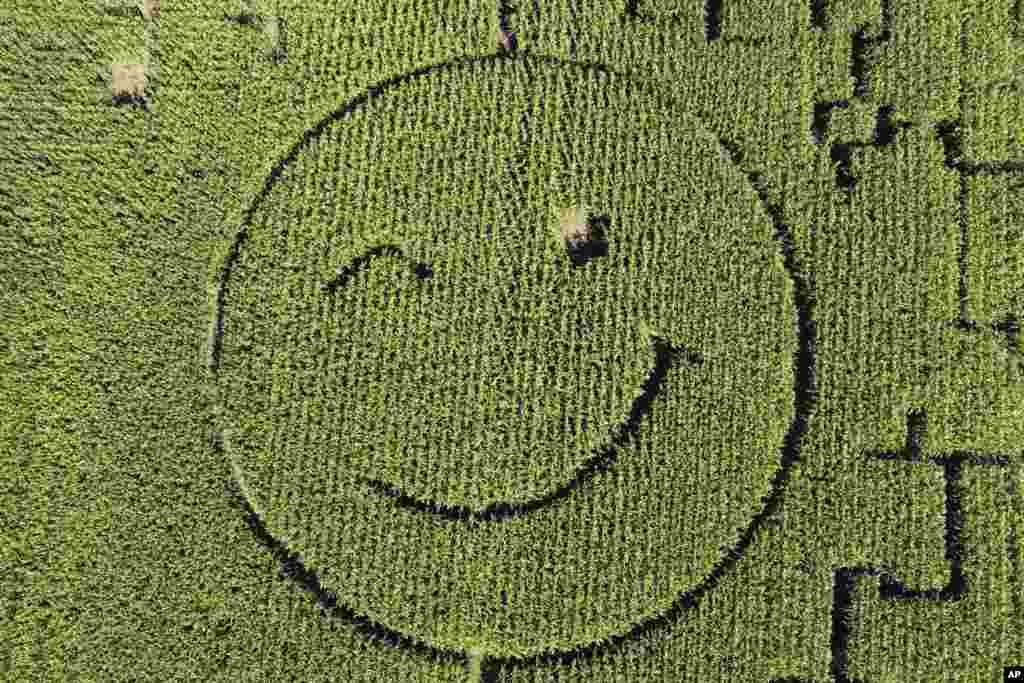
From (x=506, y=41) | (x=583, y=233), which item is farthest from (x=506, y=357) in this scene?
(x=506, y=41)

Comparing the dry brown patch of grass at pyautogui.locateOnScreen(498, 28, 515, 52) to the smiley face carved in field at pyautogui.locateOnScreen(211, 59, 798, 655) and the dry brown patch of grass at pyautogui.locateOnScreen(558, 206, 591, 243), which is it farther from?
the dry brown patch of grass at pyautogui.locateOnScreen(558, 206, 591, 243)

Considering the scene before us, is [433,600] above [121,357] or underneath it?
underneath

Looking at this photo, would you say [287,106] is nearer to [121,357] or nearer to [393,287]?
[393,287]

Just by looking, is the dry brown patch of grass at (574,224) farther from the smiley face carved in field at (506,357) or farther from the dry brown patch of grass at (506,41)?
the dry brown patch of grass at (506,41)

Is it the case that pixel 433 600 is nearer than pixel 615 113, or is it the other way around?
pixel 433 600

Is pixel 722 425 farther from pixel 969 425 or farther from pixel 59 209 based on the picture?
pixel 59 209

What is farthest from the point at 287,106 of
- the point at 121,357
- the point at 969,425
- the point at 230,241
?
the point at 969,425

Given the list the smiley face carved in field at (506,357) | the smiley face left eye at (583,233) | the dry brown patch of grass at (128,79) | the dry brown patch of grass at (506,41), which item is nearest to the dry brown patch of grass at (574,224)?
the smiley face left eye at (583,233)

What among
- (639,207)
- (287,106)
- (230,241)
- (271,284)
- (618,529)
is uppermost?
(287,106)
